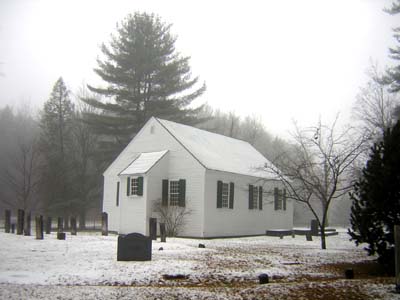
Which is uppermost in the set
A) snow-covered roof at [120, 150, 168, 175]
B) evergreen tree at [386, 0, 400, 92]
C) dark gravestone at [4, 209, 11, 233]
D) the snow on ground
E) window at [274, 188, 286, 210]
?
evergreen tree at [386, 0, 400, 92]

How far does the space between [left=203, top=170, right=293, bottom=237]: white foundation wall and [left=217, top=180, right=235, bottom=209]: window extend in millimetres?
239

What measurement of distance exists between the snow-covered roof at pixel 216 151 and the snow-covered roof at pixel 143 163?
167cm

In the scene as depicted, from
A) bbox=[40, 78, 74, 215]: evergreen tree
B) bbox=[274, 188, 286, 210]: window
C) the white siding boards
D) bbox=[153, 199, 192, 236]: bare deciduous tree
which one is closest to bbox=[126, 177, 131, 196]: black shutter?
the white siding boards

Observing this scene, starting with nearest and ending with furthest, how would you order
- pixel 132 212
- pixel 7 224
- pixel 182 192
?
pixel 7 224, pixel 182 192, pixel 132 212

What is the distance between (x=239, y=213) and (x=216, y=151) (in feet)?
15.1

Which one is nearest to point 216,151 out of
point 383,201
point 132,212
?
point 132,212

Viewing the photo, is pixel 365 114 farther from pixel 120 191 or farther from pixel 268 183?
pixel 120 191

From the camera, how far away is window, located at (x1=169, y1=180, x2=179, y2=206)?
28.0 m

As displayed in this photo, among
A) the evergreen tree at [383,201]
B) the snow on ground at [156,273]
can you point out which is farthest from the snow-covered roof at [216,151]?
the evergreen tree at [383,201]

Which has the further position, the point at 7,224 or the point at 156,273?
the point at 7,224

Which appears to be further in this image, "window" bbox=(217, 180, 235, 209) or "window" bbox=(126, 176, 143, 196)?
"window" bbox=(217, 180, 235, 209)

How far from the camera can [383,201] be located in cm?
1374

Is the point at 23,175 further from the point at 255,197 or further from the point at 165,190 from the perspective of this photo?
the point at 255,197

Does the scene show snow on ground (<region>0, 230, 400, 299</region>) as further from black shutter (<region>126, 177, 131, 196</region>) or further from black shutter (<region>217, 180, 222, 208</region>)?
black shutter (<region>126, 177, 131, 196</region>)
